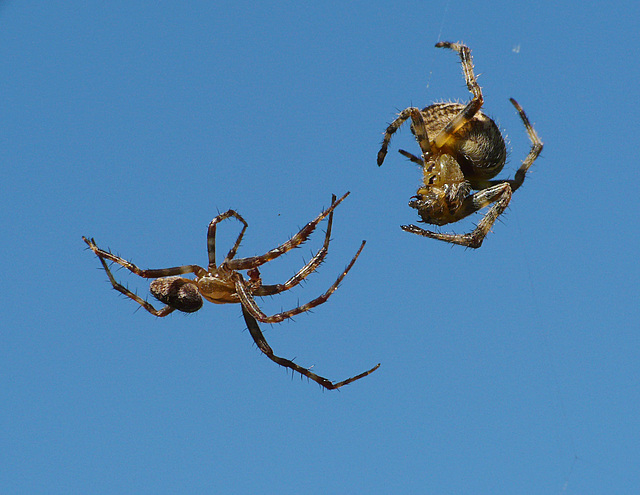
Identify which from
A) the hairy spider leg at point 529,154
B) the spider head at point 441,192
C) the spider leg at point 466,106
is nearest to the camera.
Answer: the spider head at point 441,192

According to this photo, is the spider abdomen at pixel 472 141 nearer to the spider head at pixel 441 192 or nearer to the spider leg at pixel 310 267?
the spider head at pixel 441 192

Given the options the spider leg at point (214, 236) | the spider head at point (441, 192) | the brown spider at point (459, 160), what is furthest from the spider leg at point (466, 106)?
the spider leg at point (214, 236)

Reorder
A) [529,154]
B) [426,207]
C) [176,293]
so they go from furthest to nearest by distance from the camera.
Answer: [176,293]
[529,154]
[426,207]

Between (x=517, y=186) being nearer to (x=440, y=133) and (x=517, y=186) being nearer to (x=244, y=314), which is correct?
(x=440, y=133)

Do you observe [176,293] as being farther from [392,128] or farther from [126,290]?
[392,128]

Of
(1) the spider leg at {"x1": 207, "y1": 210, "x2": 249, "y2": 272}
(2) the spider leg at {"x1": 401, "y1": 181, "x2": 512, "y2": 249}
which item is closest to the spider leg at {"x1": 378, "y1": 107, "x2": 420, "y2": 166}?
(2) the spider leg at {"x1": 401, "y1": 181, "x2": 512, "y2": 249}

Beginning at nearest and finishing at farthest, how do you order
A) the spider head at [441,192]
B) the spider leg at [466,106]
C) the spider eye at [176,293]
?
1. the spider head at [441,192]
2. the spider leg at [466,106]
3. the spider eye at [176,293]

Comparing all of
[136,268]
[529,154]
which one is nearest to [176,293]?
[136,268]
